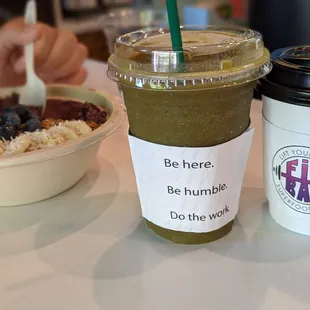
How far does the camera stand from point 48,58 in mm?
1058

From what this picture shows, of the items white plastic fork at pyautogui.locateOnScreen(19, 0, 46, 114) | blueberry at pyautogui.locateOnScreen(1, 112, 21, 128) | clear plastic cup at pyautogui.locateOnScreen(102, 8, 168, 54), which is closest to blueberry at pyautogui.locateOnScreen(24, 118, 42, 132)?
blueberry at pyautogui.locateOnScreen(1, 112, 21, 128)

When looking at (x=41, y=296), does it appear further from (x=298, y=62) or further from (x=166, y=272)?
(x=298, y=62)

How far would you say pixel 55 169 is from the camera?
25.4 inches

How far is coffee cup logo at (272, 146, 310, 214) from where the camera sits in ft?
1.72

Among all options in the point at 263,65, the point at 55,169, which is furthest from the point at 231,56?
the point at 55,169

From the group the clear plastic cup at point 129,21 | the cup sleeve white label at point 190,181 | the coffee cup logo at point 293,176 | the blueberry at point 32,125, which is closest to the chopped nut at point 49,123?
the blueberry at point 32,125

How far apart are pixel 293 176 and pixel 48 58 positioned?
2.23 feet

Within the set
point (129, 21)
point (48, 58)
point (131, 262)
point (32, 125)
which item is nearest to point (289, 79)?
point (131, 262)

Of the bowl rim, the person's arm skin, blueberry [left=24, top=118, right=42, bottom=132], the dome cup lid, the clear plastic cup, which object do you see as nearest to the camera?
the dome cup lid

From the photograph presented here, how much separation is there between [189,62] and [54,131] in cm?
26

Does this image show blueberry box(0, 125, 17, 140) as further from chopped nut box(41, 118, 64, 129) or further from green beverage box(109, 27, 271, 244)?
green beverage box(109, 27, 271, 244)

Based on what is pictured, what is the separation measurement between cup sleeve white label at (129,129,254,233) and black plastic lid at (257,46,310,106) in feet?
0.17

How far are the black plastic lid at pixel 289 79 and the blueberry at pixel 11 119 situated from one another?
350 millimetres

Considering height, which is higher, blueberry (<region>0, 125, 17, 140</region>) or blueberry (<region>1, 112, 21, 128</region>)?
blueberry (<region>1, 112, 21, 128</region>)
